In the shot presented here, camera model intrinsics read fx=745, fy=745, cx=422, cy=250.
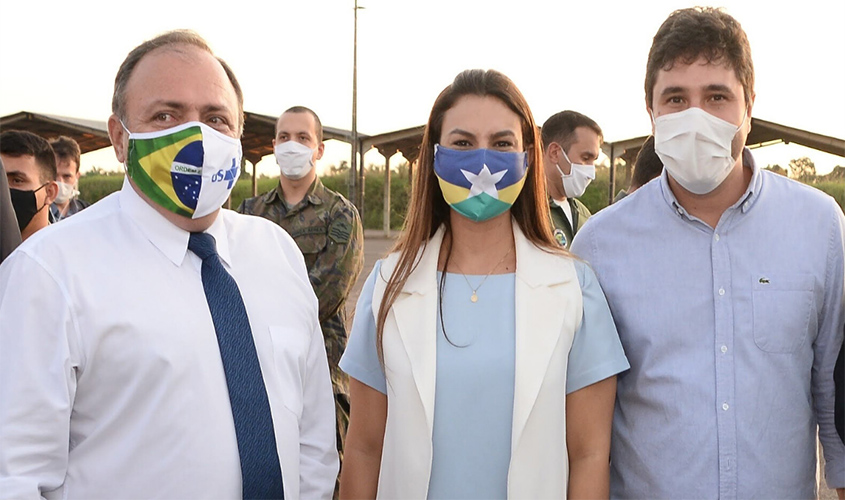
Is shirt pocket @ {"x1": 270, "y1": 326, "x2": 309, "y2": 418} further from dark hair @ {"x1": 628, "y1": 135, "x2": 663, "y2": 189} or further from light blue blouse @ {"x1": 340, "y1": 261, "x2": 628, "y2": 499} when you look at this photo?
dark hair @ {"x1": 628, "y1": 135, "x2": 663, "y2": 189}

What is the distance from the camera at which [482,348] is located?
8.17ft

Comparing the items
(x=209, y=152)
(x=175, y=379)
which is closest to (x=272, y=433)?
(x=175, y=379)

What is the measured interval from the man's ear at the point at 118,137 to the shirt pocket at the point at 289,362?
703 millimetres

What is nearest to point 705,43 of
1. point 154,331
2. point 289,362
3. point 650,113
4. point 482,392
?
point 650,113

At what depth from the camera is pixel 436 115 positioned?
2820mm

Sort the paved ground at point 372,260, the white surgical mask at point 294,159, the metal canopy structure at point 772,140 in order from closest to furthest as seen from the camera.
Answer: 1. the paved ground at point 372,260
2. the white surgical mask at point 294,159
3. the metal canopy structure at point 772,140

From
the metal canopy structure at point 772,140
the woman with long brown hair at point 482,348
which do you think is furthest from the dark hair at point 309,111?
the metal canopy structure at point 772,140

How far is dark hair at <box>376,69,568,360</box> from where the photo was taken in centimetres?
271

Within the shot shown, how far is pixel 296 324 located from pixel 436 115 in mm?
978

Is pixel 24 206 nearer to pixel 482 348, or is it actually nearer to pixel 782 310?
pixel 482 348

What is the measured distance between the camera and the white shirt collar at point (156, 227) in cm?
217

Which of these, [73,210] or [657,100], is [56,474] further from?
[73,210]

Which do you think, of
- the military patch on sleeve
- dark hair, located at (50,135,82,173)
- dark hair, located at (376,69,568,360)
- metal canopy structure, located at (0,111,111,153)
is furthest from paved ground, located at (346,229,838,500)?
metal canopy structure, located at (0,111,111,153)

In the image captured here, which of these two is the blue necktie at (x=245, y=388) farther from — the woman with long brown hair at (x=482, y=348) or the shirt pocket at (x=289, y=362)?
the woman with long brown hair at (x=482, y=348)
